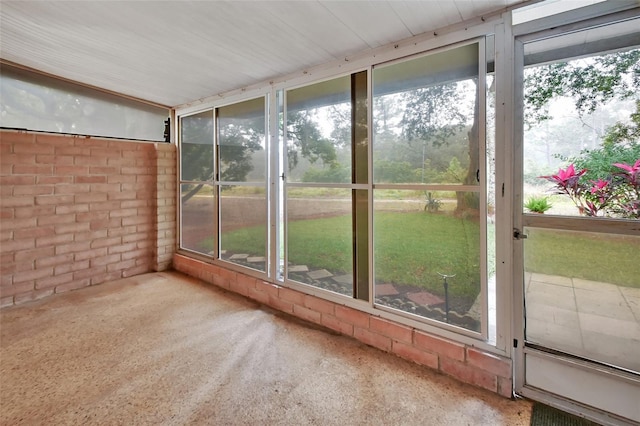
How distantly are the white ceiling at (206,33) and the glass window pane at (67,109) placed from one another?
0.20 meters

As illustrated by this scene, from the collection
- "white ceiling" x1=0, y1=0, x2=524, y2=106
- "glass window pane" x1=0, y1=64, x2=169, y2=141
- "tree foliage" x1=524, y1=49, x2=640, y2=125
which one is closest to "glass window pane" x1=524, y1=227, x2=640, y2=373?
"tree foliage" x1=524, y1=49, x2=640, y2=125

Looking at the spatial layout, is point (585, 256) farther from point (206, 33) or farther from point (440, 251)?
point (206, 33)

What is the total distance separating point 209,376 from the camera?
2068 mm

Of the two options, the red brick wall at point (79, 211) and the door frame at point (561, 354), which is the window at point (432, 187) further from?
the red brick wall at point (79, 211)

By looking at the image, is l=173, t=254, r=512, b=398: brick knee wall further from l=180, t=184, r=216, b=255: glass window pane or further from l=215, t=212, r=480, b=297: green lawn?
l=180, t=184, r=216, b=255: glass window pane

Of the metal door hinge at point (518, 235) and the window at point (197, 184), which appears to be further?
the window at point (197, 184)

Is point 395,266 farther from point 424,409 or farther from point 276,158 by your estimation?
point 276,158

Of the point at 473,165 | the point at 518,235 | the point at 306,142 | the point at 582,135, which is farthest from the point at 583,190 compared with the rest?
the point at 306,142

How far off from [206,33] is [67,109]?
8.38 feet

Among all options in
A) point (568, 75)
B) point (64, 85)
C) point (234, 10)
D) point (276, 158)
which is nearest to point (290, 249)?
point (276, 158)

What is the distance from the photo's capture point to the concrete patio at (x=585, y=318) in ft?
5.36

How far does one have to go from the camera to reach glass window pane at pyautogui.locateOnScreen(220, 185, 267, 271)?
3467mm

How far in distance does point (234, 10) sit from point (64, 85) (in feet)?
9.65

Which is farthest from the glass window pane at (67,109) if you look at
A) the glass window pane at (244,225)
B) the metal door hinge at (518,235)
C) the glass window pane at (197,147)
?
the metal door hinge at (518,235)
